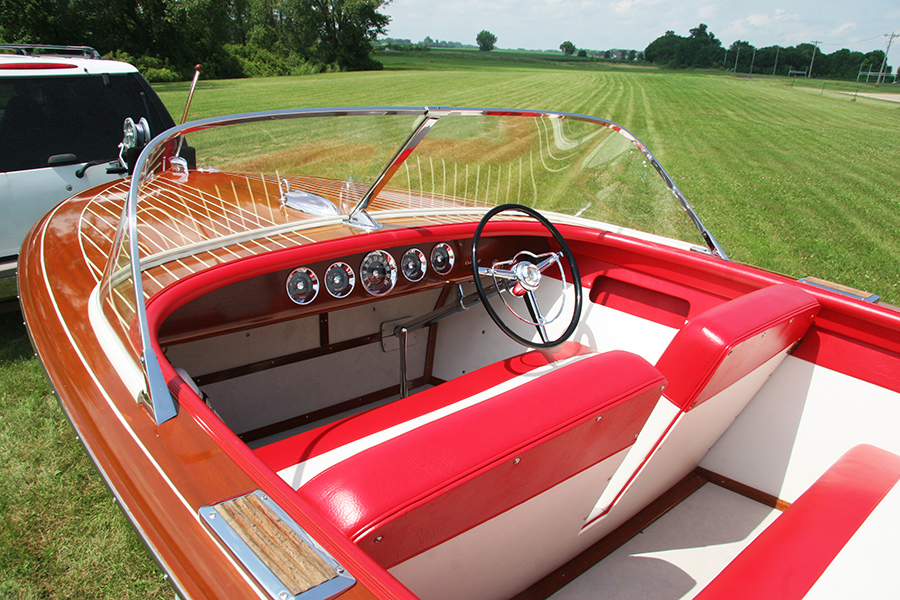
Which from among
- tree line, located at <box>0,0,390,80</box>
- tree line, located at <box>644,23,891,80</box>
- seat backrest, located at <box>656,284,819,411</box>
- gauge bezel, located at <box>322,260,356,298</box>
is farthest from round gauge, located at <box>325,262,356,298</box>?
tree line, located at <box>644,23,891,80</box>

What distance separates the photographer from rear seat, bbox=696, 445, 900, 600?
998 millimetres

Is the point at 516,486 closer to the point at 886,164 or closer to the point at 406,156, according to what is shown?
the point at 406,156

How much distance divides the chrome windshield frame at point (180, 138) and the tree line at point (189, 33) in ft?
76.1

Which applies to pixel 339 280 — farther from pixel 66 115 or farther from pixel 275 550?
pixel 66 115

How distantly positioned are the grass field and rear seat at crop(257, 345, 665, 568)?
3.32 ft

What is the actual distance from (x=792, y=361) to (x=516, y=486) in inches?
51.8

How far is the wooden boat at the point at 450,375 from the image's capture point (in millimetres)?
921

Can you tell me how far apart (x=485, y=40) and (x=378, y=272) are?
95601 mm

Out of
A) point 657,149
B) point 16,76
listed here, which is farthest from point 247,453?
point 657,149

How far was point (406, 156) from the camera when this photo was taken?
6.15 feet

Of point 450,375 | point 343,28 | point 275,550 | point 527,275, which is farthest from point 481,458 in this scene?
point 343,28

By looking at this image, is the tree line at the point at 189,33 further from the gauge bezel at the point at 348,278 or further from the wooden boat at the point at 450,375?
the gauge bezel at the point at 348,278

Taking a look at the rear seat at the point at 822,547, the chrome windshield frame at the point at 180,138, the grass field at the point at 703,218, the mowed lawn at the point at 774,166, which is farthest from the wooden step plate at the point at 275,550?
the mowed lawn at the point at 774,166

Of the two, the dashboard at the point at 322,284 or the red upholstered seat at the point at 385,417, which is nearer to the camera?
the red upholstered seat at the point at 385,417
